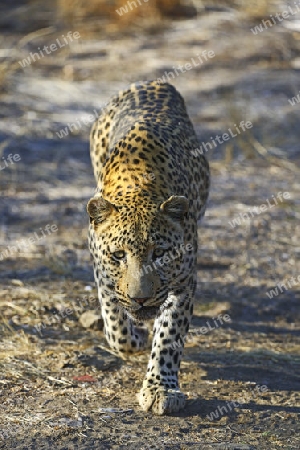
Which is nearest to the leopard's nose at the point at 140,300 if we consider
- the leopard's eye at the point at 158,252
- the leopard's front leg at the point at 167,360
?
the leopard's eye at the point at 158,252

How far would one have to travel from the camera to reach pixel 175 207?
557cm

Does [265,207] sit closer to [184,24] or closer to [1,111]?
[1,111]

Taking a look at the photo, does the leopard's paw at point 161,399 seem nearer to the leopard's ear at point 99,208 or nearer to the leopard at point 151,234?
the leopard at point 151,234

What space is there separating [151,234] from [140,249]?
117mm

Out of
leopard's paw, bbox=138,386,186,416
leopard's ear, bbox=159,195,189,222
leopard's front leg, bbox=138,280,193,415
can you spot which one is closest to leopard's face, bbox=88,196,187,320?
leopard's ear, bbox=159,195,189,222

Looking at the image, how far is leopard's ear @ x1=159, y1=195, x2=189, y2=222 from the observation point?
5.51 meters

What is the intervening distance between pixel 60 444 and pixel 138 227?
1.31 m

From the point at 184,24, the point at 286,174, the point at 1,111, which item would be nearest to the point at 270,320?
the point at 286,174

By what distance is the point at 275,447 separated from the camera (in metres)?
5.55

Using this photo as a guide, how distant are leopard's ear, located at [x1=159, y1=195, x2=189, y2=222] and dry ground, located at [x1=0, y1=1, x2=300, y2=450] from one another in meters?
1.29

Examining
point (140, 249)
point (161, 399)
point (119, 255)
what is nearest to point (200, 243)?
point (161, 399)

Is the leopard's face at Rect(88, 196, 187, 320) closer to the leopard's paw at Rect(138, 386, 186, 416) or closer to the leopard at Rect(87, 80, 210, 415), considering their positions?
the leopard at Rect(87, 80, 210, 415)

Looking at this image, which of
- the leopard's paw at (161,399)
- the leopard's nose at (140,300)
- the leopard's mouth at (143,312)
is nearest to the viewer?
the leopard's nose at (140,300)

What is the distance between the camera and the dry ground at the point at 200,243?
586cm
